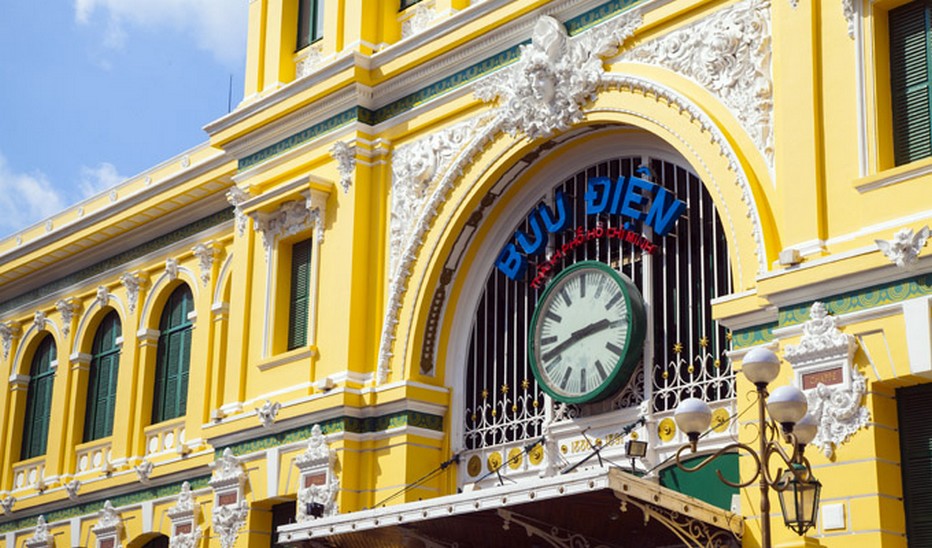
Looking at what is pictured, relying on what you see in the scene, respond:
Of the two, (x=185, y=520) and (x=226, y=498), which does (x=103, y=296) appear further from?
(x=226, y=498)

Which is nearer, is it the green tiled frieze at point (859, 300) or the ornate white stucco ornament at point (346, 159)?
the green tiled frieze at point (859, 300)

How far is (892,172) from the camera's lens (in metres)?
14.1

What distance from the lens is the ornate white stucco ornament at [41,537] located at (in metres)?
26.3

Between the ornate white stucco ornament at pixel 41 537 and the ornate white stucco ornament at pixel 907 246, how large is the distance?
17.4 m

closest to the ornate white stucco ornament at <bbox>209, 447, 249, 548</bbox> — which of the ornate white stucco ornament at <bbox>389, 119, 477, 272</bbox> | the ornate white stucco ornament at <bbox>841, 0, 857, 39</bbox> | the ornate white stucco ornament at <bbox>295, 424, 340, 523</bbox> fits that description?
the ornate white stucco ornament at <bbox>295, 424, 340, 523</bbox>

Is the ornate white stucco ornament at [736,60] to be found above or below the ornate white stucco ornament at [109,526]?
above

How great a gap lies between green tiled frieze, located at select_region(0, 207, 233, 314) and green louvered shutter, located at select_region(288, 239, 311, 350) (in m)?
3.23

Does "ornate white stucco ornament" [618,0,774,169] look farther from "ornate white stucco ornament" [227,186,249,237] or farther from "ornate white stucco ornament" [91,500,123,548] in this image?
"ornate white stucco ornament" [91,500,123,548]

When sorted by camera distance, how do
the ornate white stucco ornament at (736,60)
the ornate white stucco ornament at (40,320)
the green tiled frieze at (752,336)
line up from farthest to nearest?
the ornate white stucco ornament at (40,320)
the ornate white stucco ornament at (736,60)
the green tiled frieze at (752,336)

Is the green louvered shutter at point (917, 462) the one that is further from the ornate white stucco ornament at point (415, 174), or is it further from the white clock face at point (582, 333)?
the ornate white stucco ornament at point (415, 174)

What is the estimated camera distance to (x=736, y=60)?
1634cm

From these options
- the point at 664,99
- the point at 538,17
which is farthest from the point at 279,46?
the point at 664,99

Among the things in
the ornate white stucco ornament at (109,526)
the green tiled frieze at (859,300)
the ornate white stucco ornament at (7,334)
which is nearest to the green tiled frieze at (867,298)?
the green tiled frieze at (859,300)

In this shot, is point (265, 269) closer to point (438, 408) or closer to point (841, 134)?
point (438, 408)
